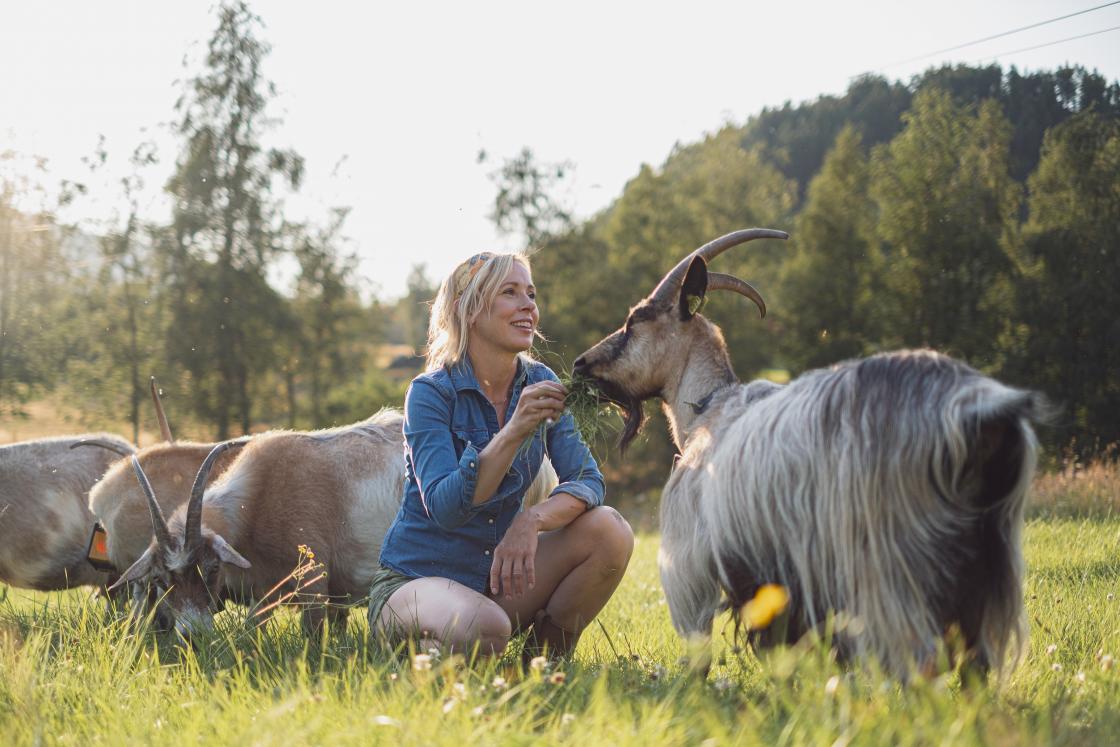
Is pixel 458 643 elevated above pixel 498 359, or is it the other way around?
pixel 498 359

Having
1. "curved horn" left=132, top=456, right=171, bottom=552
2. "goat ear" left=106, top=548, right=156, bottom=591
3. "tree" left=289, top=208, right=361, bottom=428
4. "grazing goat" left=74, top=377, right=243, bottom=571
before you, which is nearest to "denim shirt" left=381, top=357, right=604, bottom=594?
"curved horn" left=132, top=456, right=171, bottom=552

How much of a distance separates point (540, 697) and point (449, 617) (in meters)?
0.77

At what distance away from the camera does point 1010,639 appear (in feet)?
10.3

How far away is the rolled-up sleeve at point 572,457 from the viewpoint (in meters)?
4.19

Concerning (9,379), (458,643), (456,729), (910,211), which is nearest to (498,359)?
(458,643)

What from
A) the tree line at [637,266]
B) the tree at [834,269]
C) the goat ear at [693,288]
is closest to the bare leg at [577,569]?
the goat ear at [693,288]

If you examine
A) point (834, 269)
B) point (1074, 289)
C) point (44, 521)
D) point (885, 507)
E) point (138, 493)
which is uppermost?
point (885, 507)

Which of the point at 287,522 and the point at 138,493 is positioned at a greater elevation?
the point at 138,493

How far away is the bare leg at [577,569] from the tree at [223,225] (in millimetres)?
22369

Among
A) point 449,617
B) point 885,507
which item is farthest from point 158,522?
point 885,507

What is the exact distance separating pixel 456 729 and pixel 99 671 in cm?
180

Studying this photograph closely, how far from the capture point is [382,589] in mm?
4031

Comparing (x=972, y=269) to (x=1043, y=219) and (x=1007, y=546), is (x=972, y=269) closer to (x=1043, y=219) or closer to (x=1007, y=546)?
(x=1043, y=219)

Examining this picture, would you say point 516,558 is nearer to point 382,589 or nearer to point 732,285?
point 382,589
